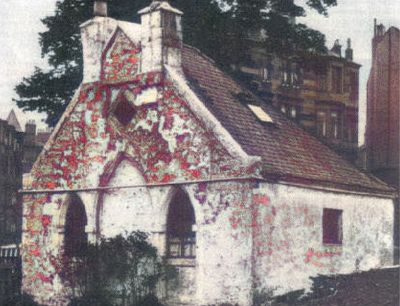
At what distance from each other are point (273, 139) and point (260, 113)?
4.25 ft

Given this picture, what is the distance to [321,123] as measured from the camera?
51812mm

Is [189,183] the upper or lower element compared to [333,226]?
upper

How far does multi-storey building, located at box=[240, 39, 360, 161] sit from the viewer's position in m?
49.8

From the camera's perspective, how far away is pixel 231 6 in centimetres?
3177

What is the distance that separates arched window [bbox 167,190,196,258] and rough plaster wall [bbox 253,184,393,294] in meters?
2.09

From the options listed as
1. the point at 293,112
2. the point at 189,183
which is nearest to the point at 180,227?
the point at 189,183

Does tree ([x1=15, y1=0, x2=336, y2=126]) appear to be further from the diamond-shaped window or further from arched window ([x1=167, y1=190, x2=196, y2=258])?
arched window ([x1=167, y1=190, x2=196, y2=258])

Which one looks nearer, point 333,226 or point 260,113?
point 333,226

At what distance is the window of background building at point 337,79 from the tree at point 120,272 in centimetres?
3550

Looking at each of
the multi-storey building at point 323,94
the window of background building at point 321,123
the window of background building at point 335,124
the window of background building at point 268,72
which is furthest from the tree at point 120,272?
the window of background building at point 335,124

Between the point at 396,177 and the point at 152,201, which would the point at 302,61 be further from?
the point at 152,201

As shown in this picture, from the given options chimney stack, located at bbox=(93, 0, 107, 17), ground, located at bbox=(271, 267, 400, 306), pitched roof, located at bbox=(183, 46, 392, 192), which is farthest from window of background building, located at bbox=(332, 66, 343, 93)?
chimney stack, located at bbox=(93, 0, 107, 17)

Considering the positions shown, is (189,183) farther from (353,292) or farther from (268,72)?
(268,72)

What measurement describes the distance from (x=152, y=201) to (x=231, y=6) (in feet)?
46.4
